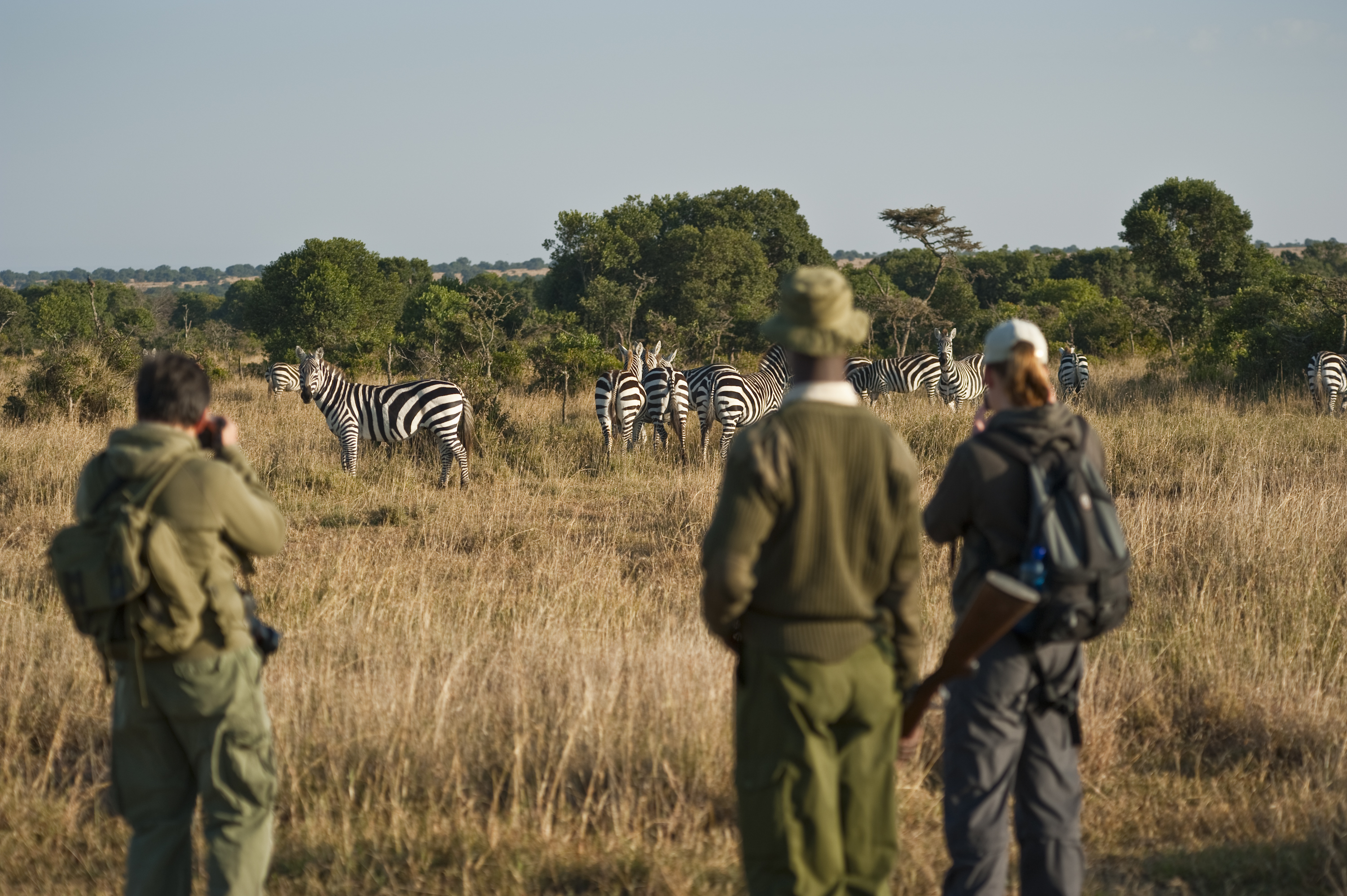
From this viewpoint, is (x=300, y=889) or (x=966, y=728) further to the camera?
(x=300, y=889)

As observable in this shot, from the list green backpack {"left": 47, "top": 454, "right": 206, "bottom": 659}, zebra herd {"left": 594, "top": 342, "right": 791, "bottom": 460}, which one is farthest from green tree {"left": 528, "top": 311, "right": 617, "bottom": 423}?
green backpack {"left": 47, "top": 454, "right": 206, "bottom": 659}

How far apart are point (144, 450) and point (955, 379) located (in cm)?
1884

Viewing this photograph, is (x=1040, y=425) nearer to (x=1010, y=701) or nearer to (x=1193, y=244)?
(x=1010, y=701)

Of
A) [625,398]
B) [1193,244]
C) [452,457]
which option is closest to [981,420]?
[452,457]

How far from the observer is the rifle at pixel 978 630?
2.58 metres

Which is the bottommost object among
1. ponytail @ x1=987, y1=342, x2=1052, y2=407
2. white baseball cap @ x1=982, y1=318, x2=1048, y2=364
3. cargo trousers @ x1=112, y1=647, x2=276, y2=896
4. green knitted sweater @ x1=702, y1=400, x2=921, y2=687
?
cargo trousers @ x1=112, y1=647, x2=276, y2=896

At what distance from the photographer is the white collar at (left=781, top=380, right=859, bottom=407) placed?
100 inches

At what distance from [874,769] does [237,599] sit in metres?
1.91

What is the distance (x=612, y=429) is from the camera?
14539 millimetres

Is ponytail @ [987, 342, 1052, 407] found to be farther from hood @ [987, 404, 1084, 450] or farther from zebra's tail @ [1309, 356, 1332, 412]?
zebra's tail @ [1309, 356, 1332, 412]

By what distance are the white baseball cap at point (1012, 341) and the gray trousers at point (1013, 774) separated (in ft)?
2.80

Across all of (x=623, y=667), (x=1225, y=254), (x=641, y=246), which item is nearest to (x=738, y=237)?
(x=641, y=246)

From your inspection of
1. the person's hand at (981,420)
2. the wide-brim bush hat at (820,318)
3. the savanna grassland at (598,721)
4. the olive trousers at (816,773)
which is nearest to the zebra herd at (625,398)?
the savanna grassland at (598,721)

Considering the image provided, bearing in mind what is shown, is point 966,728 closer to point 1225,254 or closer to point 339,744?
point 339,744
